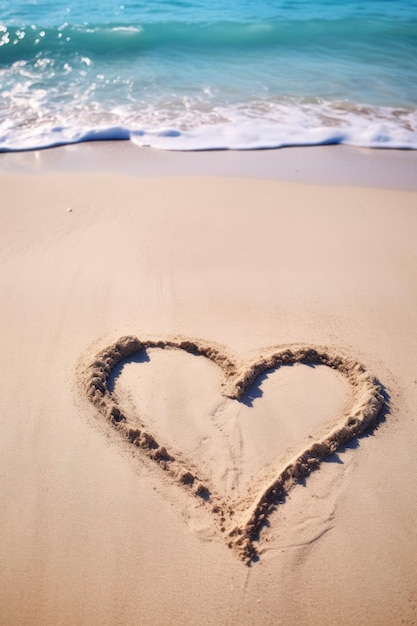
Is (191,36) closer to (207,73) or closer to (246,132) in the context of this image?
(207,73)

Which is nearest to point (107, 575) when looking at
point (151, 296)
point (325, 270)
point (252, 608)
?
point (252, 608)

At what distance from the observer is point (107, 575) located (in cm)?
183

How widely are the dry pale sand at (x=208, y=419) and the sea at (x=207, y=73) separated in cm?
227

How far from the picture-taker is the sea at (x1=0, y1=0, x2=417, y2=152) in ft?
18.8

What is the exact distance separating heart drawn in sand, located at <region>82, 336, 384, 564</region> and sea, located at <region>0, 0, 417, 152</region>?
3.42m

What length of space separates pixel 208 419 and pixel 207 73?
6.78 m

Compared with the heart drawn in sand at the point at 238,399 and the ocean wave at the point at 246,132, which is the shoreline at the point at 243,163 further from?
the heart drawn in sand at the point at 238,399

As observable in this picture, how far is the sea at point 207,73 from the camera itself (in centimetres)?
573

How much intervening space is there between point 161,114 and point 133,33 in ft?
13.7

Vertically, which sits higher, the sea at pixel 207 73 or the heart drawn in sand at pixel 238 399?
the sea at pixel 207 73

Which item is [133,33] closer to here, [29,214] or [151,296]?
[29,214]

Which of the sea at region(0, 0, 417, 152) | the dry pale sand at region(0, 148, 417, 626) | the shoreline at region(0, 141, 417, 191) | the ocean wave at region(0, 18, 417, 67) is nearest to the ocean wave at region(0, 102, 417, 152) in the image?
the sea at region(0, 0, 417, 152)

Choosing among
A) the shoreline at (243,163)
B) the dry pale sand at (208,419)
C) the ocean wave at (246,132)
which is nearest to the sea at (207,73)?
the ocean wave at (246,132)

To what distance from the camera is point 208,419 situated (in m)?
2.37
